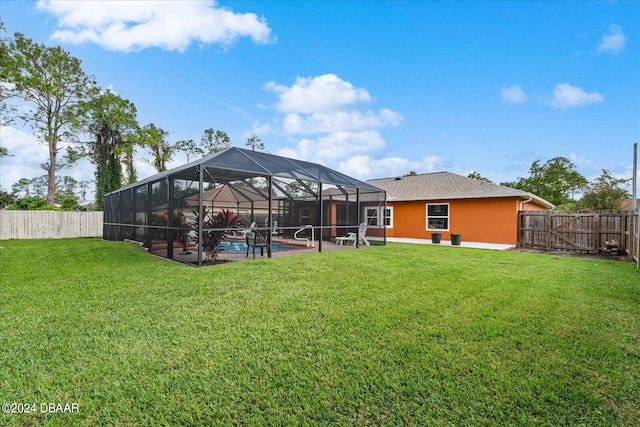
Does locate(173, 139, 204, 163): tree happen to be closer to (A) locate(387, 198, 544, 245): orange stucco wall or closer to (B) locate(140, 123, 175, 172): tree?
(B) locate(140, 123, 175, 172): tree

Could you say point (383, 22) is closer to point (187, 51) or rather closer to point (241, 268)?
point (187, 51)

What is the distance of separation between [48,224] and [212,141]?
1376 cm

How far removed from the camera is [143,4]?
9.71 m

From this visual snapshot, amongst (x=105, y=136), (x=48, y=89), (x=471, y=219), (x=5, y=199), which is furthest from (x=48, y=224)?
(x=471, y=219)

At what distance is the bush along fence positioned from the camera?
955cm

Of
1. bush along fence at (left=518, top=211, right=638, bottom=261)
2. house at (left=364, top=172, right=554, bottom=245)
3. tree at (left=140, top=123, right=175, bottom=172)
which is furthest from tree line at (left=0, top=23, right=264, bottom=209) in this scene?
bush along fence at (left=518, top=211, right=638, bottom=261)

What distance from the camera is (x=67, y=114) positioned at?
1894cm

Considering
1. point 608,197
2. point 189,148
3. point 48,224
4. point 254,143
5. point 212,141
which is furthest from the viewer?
point 254,143

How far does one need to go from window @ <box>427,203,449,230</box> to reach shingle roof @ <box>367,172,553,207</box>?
0.67 metres

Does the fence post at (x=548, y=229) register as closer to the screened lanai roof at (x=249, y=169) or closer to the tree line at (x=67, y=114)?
the screened lanai roof at (x=249, y=169)

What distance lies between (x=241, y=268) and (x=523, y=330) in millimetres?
4785

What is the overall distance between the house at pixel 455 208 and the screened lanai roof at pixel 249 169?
3.00 metres

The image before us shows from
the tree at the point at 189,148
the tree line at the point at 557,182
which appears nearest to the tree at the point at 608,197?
the tree line at the point at 557,182

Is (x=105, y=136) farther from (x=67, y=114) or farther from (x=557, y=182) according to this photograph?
(x=557, y=182)
